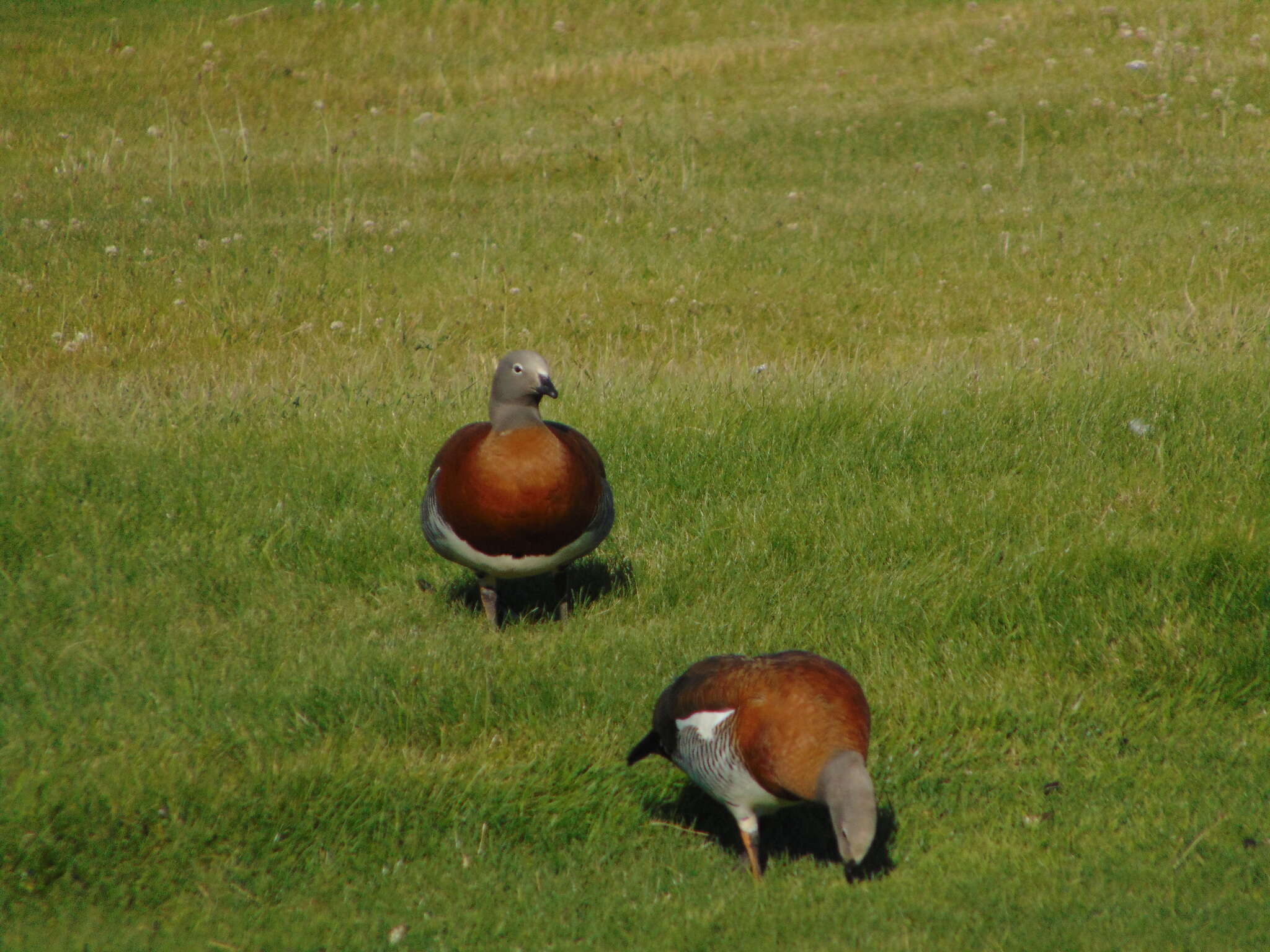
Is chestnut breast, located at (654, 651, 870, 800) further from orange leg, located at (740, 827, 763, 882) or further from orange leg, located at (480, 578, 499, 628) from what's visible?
orange leg, located at (480, 578, 499, 628)

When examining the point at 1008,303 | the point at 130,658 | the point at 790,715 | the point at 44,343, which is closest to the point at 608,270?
the point at 1008,303

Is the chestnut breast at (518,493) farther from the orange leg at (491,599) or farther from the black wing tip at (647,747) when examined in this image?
the black wing tip at (647,747)

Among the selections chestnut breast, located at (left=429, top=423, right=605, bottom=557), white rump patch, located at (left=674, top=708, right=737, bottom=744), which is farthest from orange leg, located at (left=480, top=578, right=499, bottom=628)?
white rump patch, located at (left=674, top=708, right=737, bottom=744)

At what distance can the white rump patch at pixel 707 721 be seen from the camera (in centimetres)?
479

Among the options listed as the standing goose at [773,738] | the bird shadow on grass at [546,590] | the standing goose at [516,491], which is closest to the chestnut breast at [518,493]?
the standing goose at [516,491]

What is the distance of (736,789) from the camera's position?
15.6 feet

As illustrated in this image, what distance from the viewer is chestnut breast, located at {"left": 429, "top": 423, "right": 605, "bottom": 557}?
570 centimetres

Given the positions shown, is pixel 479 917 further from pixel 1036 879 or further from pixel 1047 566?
pixel 1047 566

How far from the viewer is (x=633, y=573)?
6.89 meters

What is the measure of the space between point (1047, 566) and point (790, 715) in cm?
243

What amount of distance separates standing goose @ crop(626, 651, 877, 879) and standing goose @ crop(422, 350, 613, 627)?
1084 millimetres

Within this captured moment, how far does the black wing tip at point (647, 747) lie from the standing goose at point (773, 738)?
0.03 meters

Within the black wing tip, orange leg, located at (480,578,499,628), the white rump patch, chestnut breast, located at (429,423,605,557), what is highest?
chestnut breast, located at (429,423,605,557)

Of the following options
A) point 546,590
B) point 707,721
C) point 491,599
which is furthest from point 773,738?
point 546,590
